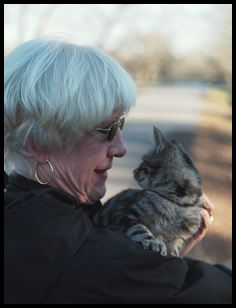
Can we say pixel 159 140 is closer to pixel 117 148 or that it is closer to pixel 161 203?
pixel 161 203

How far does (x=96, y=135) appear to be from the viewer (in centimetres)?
205

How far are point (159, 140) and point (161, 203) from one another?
42 cm

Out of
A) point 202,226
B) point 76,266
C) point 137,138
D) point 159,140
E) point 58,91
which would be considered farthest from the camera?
point 137,138

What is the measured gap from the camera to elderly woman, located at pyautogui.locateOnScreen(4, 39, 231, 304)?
1.70 meters

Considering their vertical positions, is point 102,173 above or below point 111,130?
below

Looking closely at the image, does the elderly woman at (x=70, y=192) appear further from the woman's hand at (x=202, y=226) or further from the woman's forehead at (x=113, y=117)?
the woman's hand at (x=202, y=226)

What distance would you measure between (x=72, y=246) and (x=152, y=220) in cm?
82

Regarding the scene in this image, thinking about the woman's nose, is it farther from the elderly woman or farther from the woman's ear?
the woman's ear

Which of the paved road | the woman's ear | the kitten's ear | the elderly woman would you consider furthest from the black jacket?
the paved road

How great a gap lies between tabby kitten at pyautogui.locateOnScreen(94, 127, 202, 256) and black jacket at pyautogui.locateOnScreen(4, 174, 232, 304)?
42 cm

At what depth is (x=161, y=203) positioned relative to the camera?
2.54 metres

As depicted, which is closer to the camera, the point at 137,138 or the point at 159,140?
the point at 159,140

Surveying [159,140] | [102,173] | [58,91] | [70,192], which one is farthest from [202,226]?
[58,91]

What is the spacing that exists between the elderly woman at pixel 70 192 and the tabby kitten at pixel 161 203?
0.21 m
